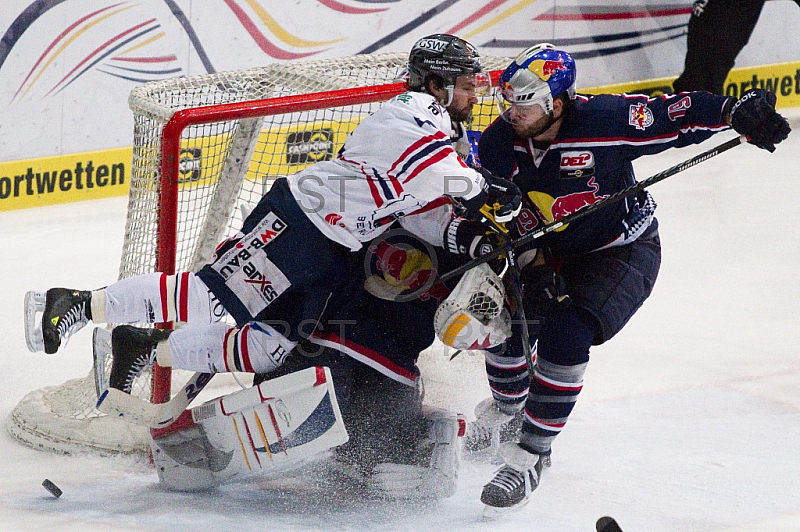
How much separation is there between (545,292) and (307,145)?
54.0 inches

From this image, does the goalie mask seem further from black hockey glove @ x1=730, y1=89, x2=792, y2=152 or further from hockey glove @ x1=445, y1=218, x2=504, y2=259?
black hockey glove @ x1=730, y1=89, x2=792, y2=152

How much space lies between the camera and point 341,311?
3.01 m

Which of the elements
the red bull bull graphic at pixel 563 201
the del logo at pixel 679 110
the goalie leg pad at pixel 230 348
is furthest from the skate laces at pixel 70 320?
the del logo at pixel 679 110

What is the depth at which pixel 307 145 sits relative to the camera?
391 centimetres

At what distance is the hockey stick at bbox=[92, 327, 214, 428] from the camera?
9.70ft

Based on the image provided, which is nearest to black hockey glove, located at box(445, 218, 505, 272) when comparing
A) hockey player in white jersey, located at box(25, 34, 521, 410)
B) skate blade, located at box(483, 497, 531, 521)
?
hockey player in white jersey, located at box(25, 34, 521, 410)

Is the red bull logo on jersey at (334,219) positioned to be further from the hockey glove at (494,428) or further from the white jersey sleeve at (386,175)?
Answer: the hockey glove at (494,428)

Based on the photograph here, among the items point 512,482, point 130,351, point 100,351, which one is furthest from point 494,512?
point 100,351

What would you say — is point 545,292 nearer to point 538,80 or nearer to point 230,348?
point 538,80

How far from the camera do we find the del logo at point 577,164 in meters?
2.89

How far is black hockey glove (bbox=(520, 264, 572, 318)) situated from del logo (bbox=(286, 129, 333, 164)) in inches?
45.2

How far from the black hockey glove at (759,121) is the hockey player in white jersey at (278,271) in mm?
574

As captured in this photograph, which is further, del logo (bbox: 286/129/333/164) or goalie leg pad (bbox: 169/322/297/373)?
del logo (bbox: 286/129/333/164)

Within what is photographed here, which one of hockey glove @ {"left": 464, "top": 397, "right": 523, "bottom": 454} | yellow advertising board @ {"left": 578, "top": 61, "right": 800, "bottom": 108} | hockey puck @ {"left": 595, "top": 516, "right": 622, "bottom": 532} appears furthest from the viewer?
yellow advertising board @ {"left": 578, "top": 61, "right": 800, "bottom": 108}
